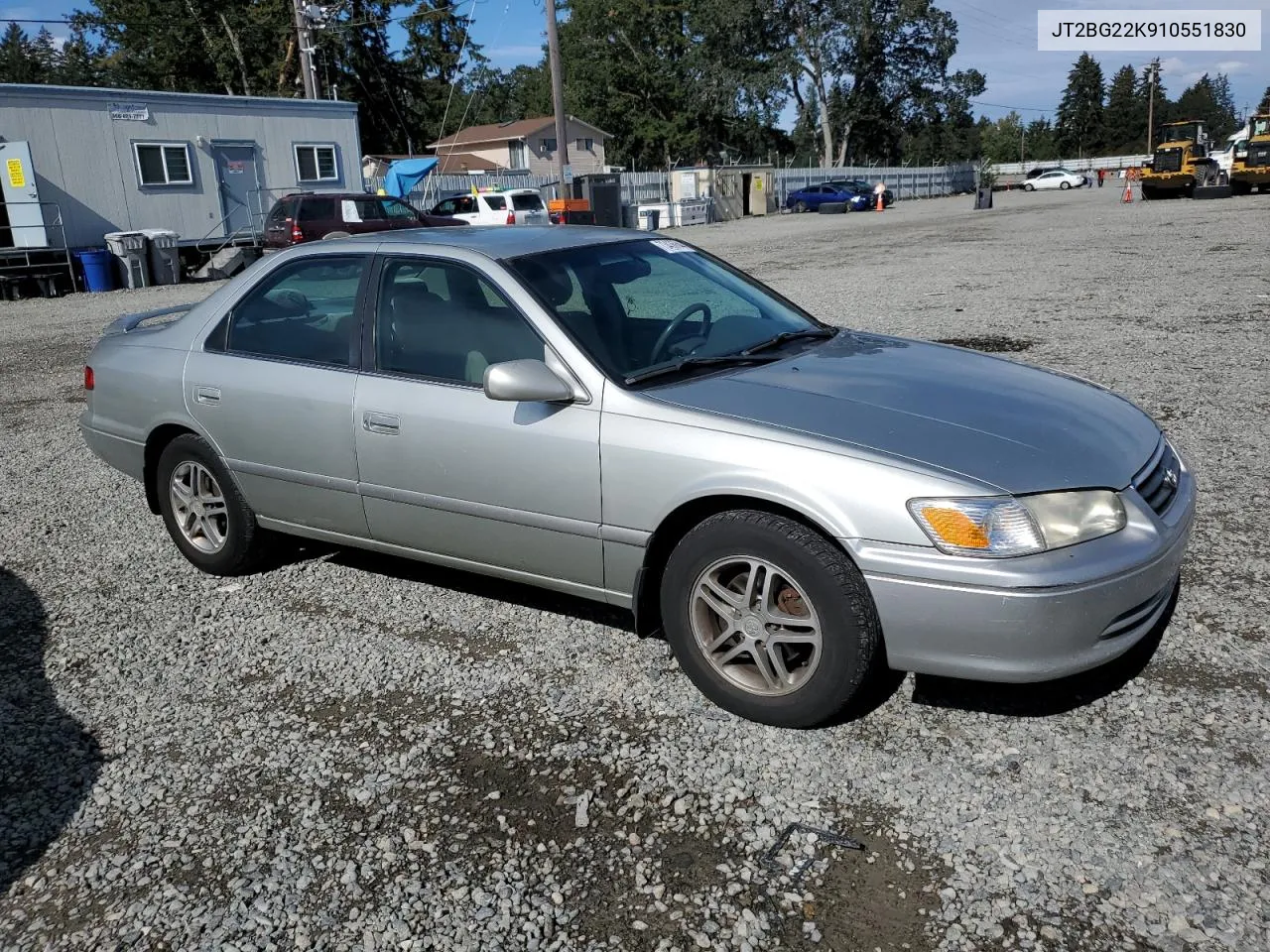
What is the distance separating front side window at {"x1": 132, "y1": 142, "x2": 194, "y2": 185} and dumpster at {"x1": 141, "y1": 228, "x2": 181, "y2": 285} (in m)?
1.87

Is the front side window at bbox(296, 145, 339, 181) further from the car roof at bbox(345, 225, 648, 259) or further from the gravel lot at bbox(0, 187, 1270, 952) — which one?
the car roof at bbox(345, 225, 648, 259)

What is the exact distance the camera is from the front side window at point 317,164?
27656mm

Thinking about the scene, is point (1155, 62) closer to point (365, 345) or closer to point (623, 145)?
point (623, 145)

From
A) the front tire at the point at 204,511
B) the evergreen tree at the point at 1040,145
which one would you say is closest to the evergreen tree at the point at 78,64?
the front tire at the point at 204,511

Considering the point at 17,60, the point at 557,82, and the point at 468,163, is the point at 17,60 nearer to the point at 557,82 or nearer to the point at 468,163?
the point at 468,163

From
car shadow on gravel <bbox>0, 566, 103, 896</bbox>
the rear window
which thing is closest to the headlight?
car shadow on gravel <bbox>0, 566, 103, 896</bbox>

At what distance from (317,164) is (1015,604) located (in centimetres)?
2857

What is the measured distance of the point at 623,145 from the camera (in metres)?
77.1

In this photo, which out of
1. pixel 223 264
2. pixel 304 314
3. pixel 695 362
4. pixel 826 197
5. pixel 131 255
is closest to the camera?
pixel 695 362

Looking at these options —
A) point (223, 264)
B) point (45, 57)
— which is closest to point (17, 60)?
point (45, 57)

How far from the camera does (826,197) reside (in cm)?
4897

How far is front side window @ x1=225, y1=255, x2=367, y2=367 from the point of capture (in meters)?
4.31

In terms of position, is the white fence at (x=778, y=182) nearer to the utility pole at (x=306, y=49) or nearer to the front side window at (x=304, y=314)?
the utility pole at (x=306, y=49)

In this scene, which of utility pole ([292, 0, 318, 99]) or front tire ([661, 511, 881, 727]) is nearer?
front tire ([661, 511, 881, 727])
